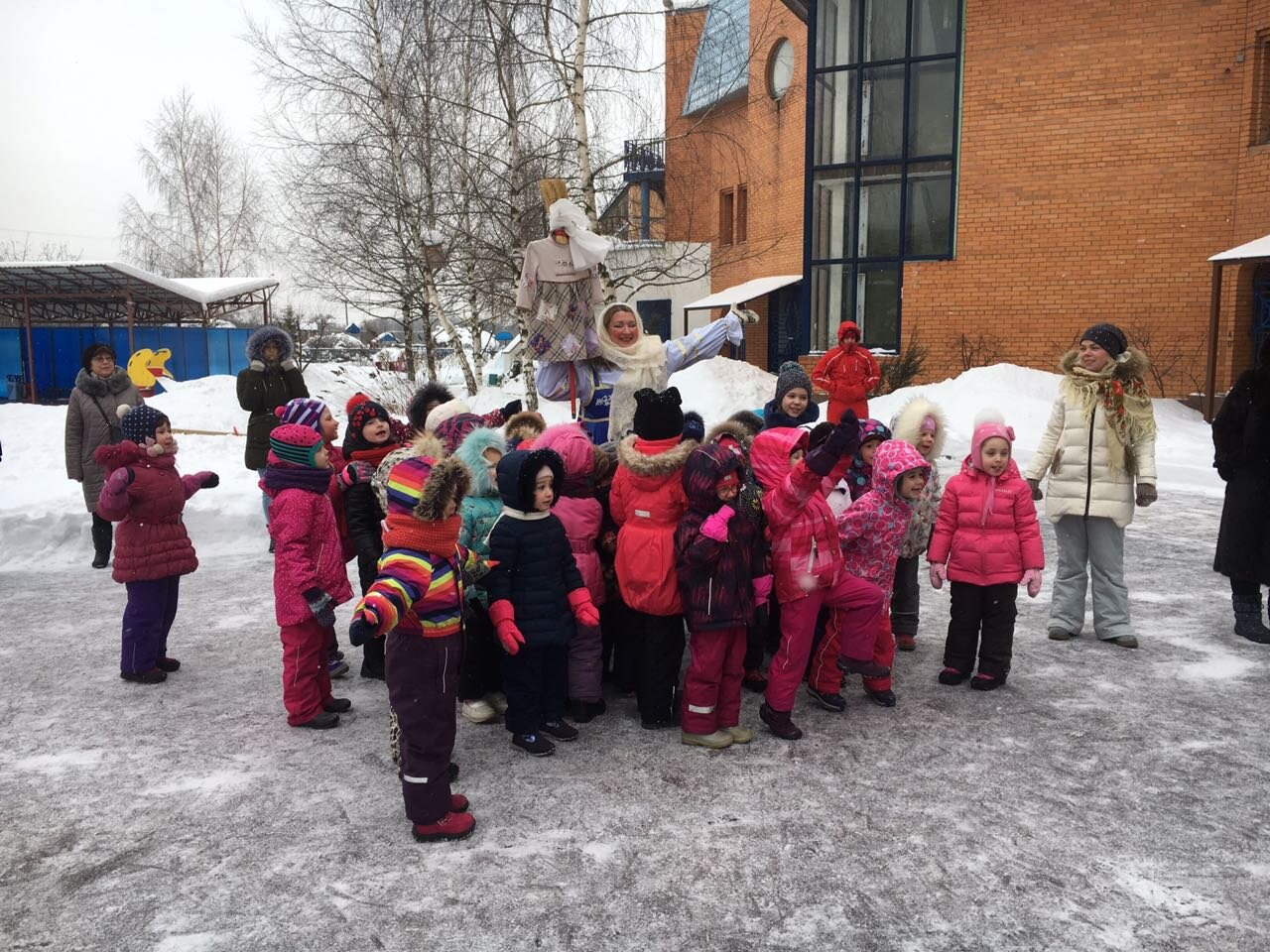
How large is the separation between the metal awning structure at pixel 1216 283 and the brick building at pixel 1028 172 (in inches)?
27.7

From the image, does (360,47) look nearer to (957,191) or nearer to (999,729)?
(957,191)

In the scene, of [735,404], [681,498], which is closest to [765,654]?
[681,498]

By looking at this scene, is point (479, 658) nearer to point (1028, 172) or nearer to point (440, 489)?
point (440, 489)

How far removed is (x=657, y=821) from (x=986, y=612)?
2240 millimetres

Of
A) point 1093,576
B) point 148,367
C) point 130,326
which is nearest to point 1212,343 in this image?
point 1093,576

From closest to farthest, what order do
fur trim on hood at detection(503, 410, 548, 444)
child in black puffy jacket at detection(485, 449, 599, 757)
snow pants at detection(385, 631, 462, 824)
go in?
snow pants at detection(385, 631, 462, 824), child in black puffy jacket at detection(485, 449, 599, 757), fur trim on hood at detection(503, 410, 548, 444)

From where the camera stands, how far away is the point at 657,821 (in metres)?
3.40

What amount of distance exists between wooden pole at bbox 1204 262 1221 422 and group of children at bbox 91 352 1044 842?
10.9m

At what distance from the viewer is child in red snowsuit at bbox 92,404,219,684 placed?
482 centimetres

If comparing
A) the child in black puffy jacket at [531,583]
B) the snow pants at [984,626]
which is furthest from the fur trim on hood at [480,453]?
the snow pants at [984,626]

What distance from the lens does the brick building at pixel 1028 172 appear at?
14.5 metres

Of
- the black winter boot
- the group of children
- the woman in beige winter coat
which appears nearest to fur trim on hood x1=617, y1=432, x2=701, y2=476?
the group of children

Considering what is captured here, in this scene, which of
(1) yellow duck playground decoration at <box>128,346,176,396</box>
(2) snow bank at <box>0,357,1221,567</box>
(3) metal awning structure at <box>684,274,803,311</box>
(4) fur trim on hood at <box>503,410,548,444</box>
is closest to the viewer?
(4) fur trim on hood at <box>503,410,548,444</box>

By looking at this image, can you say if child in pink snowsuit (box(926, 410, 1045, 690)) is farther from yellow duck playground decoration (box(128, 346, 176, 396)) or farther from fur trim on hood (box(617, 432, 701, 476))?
yellow duck playground decoration (box(128, 346, 176, 396))
